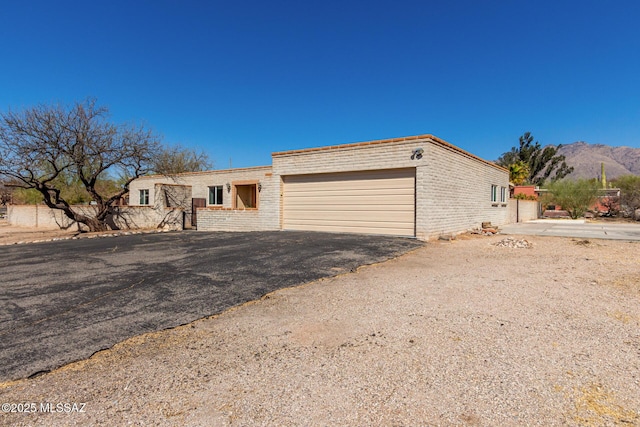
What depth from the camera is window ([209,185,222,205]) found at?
23828 millimetres

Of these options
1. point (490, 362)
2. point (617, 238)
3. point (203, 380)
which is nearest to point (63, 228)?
point (203, 380)

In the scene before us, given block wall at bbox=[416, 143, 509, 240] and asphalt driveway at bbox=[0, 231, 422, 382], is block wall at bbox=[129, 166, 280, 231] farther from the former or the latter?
block wall at bbox=[416, 143, 509, 240]

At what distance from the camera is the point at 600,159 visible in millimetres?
149500

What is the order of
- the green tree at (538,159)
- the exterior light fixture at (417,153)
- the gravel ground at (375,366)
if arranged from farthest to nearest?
the green tree at (538,159) → the exterior light fixture at (417,153) → the gravel ground at (375,366)

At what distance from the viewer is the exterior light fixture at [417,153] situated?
11906mm

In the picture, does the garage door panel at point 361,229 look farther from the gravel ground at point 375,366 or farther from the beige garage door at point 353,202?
the gravel ground at point 375,366

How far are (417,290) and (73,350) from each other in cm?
472

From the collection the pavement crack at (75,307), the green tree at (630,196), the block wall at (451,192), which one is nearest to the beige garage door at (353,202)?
the block wall at (451,192)

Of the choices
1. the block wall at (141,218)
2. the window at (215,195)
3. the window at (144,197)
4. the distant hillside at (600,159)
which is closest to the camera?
the block wall at (141,218)

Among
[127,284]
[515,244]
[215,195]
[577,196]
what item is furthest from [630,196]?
[127,284]

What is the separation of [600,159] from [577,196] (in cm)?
16175

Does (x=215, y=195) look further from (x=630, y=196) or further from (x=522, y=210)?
(x=630, y=196)

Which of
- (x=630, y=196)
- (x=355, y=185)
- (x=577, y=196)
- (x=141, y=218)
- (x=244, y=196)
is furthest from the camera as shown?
(x=577, y=196)

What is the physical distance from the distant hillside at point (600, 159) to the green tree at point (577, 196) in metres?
117
